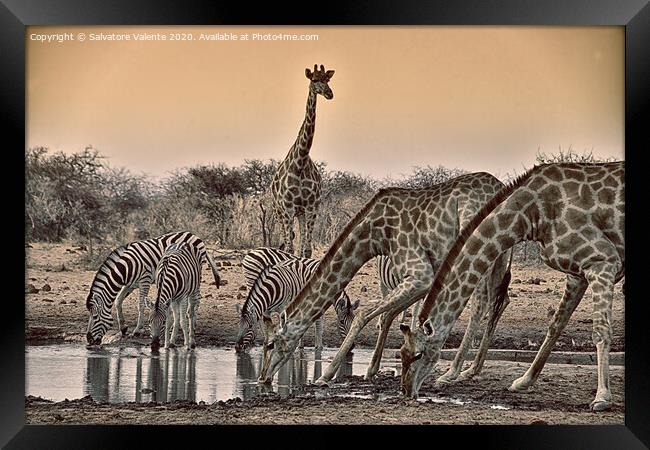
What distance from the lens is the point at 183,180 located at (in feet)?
28.1

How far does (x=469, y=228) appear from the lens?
8195 mm

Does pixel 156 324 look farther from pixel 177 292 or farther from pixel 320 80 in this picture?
pixel 320 80

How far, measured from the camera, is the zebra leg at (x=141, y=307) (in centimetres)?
860

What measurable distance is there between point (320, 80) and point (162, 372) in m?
2.54

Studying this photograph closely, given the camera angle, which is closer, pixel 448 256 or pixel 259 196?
pixel 448 256

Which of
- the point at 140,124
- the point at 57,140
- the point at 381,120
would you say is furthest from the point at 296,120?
the point at 57,140

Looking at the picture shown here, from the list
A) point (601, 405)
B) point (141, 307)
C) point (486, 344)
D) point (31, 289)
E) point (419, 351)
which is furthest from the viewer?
point (141, 307)

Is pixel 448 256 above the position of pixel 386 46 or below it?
below

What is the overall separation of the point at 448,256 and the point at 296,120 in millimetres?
1570

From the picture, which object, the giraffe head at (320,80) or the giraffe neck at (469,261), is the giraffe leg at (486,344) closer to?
the giraffe neck at (469,261)

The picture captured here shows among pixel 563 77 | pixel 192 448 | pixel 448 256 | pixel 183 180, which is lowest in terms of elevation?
pixel 192 448

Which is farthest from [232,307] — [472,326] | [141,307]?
[472,326]

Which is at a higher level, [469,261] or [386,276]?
[469,261]
